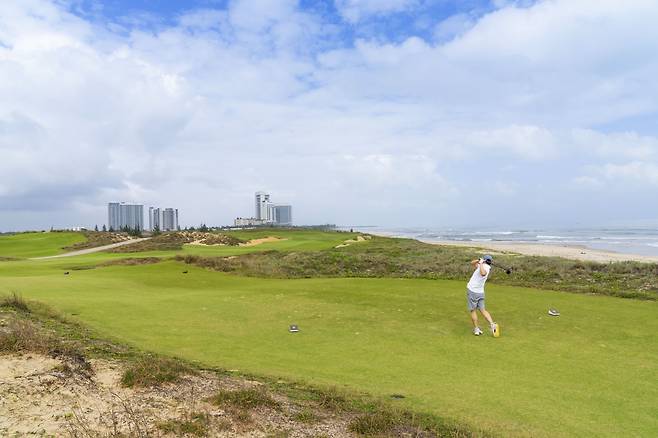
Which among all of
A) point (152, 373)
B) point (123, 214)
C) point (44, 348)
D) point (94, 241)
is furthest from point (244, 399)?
point (123, 214)

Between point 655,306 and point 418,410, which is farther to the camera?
point 655,306

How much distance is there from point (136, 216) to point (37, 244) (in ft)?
300

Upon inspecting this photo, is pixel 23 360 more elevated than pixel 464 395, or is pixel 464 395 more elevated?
pixel 23 360

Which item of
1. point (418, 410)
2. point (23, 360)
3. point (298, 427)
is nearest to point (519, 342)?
point (418, 410)

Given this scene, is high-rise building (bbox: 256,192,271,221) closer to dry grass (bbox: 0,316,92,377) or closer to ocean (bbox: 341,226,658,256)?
ocean (bbox: 341,226,658,256)

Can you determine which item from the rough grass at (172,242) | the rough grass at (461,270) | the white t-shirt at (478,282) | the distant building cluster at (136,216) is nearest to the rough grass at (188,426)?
the white t-shirt at (478,282)

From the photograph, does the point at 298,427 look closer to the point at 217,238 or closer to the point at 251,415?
the point at 251,415

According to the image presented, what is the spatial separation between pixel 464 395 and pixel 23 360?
6537 millimetres

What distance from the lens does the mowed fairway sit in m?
6.08

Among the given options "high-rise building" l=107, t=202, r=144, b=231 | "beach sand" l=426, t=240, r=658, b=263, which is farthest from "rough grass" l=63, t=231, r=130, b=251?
"high-rise building" l=107, t=202, r=144, b=231

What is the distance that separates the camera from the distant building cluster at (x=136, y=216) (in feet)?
464

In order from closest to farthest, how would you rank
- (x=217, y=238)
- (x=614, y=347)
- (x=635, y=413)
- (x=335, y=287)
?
(x=635, y=413), (x=614, y=347), (x=335, y=287), (x=217, y=238)

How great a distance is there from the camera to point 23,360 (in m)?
7.07

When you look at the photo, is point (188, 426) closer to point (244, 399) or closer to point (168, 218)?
point (244, 399)
